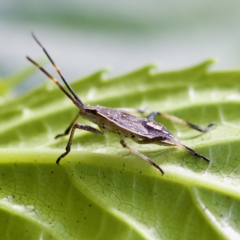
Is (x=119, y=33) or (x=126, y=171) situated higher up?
(x=126, y=171)

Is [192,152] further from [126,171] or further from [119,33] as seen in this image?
[119,33]

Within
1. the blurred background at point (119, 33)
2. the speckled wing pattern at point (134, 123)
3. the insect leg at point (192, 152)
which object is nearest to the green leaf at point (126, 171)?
the insect leg at point (192, 152)

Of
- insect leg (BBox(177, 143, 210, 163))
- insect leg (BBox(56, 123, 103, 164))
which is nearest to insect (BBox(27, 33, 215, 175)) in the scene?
insect leg (BBox(56, 123, 103, 164))

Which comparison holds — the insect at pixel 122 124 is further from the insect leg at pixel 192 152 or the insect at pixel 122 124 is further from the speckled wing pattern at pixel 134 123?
the insect leg at pixel 192 152

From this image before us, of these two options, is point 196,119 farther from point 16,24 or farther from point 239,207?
point 16,24

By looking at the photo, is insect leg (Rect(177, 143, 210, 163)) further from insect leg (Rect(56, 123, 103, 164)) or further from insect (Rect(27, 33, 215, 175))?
insect leg (Rect(56, 123, 103, 164))

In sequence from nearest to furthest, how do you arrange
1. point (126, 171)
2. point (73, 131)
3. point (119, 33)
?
point (126, 171)
point (73, 131)
point (119, 33)

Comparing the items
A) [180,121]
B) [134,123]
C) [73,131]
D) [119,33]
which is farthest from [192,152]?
[119,33]

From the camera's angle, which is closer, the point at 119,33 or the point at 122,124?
the point at 122,124
